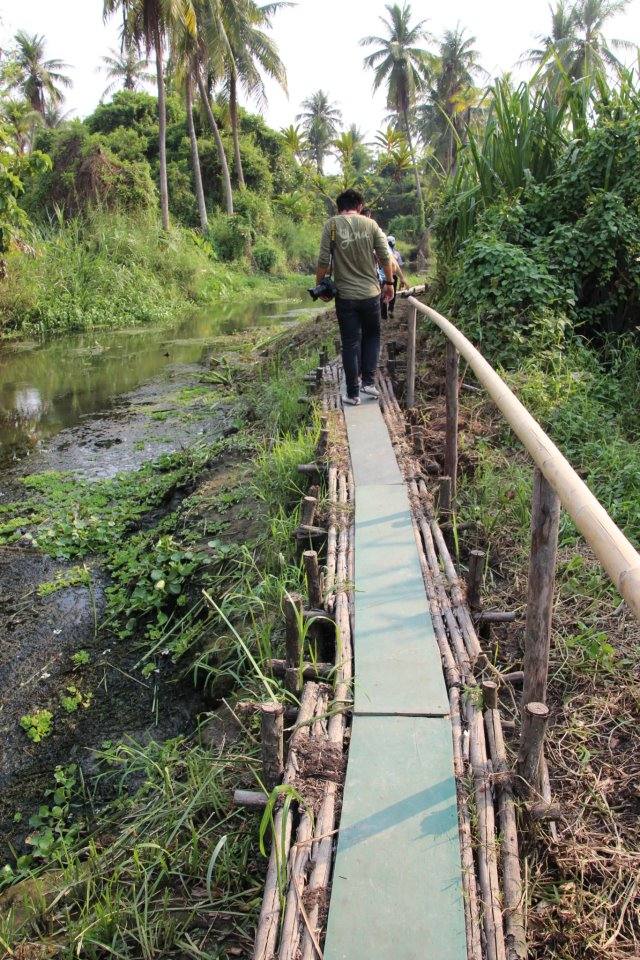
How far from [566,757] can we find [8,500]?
195 inches

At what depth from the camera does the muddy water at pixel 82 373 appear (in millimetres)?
7770

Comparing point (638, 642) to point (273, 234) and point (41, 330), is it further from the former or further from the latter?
point (273, 234)

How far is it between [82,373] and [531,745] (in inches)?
387

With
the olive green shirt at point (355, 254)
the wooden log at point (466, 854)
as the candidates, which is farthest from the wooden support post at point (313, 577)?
the olive green shirt at point (355, 254)

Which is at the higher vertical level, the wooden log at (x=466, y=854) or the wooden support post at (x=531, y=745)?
the wooden support post at (x=531, y=745)

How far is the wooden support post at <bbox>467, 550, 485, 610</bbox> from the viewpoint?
2.94m

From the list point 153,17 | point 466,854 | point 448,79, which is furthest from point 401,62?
point 466,854

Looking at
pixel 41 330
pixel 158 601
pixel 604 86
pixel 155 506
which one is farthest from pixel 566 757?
pixel 41 330

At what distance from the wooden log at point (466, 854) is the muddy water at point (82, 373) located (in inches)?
198

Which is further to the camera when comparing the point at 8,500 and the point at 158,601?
→ the point at 8,500

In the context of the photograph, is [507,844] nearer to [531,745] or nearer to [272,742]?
[531,745]

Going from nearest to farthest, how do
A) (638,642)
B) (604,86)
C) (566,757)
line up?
1. (566,757)
2. (638,642)
3. (604,86)

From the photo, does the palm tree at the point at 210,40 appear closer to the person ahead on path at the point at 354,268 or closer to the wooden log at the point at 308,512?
the person ahead on path at the point at 354,268

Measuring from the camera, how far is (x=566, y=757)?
2.41 metres
